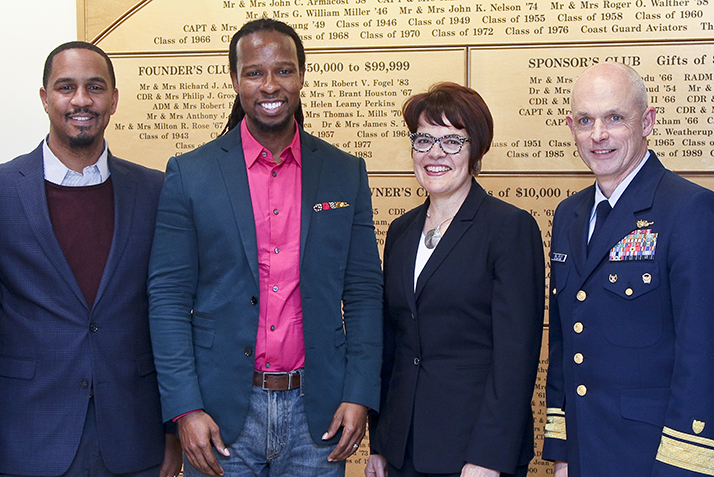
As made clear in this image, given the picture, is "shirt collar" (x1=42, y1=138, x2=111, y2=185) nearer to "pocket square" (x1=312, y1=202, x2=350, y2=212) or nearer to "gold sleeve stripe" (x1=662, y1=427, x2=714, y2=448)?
"pocket square" (x1=312, y1=202, x2=350, y2=212)

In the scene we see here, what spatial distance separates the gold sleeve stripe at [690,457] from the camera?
1643 millimetres

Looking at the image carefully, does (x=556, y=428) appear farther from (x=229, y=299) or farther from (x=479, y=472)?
(x=229, y=299)

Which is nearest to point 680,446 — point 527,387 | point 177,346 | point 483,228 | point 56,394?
point 527,387

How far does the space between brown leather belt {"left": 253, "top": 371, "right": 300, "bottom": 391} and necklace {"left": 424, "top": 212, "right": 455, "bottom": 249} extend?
0.56 metres

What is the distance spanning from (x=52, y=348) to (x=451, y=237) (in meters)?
1.21

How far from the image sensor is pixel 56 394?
A: 2.03m

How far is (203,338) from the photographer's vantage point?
2023 millimetres

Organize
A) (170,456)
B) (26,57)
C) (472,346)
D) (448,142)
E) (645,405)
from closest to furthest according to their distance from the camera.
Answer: (645,405), (472,346), (448,142), (170,456), (26,57)

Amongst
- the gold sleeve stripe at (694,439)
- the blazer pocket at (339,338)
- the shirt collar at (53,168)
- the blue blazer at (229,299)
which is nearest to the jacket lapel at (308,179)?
the blue blazer at (229,299)

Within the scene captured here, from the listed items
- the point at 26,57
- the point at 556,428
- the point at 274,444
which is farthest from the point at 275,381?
the point at 26,57

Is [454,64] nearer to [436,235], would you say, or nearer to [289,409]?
[436,235]

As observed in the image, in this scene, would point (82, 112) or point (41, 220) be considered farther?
point (82, 112)

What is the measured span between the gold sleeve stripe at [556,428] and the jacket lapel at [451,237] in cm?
53

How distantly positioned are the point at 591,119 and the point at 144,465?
1680mm
